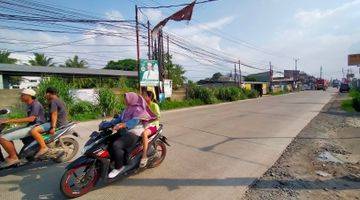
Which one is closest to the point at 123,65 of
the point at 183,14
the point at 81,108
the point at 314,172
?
the point at 183,14

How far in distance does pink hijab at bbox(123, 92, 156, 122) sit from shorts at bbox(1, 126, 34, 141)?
1.84 metres

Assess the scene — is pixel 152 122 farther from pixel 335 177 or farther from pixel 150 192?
pixel 335 177

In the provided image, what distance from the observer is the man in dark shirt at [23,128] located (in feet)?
19.4

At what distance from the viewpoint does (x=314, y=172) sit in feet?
21.1

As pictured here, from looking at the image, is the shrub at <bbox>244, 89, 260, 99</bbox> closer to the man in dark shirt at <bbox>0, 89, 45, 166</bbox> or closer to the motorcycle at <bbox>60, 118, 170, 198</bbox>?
the man in dark shirt at <bbox>0, 89, 45, 166</bbox>

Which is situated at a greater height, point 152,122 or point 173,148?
point 152,122

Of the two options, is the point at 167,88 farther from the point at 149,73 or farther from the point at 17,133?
the point at 17,133

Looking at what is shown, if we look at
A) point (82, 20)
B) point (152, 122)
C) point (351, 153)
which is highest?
point (82, 20)

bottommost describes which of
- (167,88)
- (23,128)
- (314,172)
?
(314,172)

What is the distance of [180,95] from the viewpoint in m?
33.2

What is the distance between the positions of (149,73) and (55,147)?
18.4 m

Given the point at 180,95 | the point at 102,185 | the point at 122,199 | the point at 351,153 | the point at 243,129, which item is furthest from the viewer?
the point at 180,95

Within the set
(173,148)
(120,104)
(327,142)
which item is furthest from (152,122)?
(120,104)

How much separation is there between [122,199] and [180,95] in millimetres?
28459
